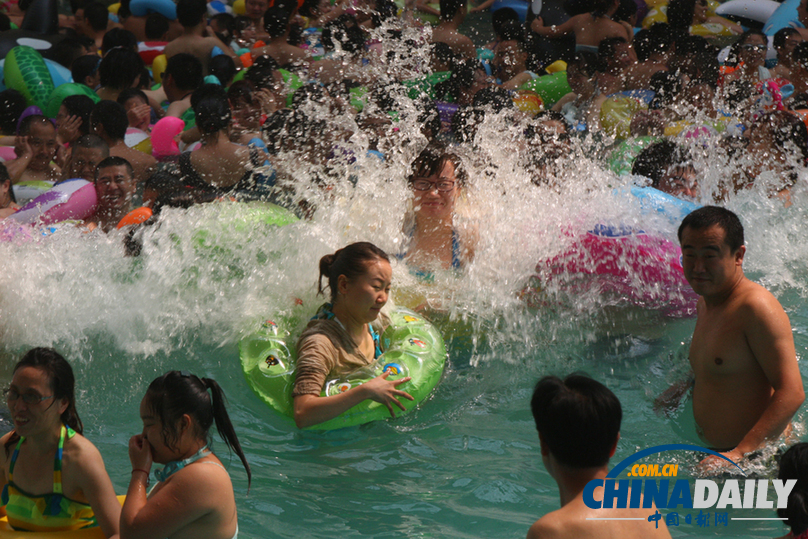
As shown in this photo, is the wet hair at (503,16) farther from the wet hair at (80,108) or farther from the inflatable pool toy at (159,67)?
the wet hair at (80,108)

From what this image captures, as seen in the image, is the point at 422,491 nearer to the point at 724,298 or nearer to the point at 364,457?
the point at 364,457

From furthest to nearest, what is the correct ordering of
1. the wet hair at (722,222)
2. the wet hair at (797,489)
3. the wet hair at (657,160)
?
the wet hair at (657,160)
the wet hair at (722,222)
the wet hair at (797,489)

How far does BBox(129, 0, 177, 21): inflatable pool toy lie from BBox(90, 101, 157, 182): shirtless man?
163 inches

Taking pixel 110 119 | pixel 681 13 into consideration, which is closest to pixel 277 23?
pixel 110 119

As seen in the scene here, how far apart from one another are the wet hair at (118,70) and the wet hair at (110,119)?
4.92 ft

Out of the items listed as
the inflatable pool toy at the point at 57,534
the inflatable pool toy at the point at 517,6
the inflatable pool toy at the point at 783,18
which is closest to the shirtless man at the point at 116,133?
the inflatable pool toy at the point at 57,534

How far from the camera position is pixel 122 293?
15.0ft

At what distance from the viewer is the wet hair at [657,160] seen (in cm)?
550

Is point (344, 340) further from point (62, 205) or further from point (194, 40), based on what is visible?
point (194, 40)

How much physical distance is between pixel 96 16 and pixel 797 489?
35.2 feet

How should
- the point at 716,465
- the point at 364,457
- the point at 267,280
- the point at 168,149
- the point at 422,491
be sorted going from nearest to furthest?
the point at 716,465 → the point at 422,491 → the point at 364,457 → the point at 267,280 → the point at 168,149

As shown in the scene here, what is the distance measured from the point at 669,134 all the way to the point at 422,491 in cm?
468

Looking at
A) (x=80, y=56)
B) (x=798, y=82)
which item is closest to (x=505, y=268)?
(x=798, y=82)

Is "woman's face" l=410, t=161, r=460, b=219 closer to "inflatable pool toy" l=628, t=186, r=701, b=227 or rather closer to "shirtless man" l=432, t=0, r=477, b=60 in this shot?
"inflatable pool toy" l=628, t=186, r=701, b=227
